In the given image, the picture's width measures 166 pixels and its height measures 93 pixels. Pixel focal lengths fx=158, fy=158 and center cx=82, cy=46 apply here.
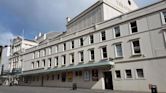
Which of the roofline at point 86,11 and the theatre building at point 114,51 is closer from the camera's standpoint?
the theatre building at point 114,51

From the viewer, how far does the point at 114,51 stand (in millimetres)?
22594

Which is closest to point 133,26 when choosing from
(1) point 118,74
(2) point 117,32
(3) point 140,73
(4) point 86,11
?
(2) point 117,32

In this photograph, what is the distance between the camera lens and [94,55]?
25047 millimetres

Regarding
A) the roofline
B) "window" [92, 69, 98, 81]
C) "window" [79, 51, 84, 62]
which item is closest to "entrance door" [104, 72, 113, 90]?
"window" [92, 69, 98, 81]

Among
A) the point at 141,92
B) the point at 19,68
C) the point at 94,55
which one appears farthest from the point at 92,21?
the point at 19,68

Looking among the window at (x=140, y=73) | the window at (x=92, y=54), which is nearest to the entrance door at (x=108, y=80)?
the window at (x=92, y=54)

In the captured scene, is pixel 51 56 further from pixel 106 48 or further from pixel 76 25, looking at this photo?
pixel 106 48

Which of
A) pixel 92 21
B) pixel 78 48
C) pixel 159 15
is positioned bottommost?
pixel 78 48

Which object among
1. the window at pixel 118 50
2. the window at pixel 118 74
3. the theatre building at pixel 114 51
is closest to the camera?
the theatre building at pixel 114 51

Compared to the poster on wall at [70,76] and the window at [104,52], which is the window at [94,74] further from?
the poster on wall at [70,76]

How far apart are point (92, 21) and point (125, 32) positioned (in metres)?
10.5

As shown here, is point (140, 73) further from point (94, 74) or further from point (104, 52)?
point (94, 74)

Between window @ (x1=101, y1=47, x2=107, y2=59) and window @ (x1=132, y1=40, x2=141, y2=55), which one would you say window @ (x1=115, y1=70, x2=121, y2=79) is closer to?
window @ (x1=101, y1=47, x2=107, y2=59)

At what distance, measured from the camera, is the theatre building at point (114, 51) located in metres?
18.8
